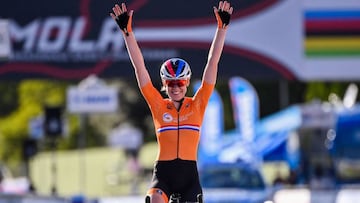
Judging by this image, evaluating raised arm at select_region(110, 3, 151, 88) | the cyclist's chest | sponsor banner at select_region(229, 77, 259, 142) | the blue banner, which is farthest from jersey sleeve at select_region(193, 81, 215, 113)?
the blue banner

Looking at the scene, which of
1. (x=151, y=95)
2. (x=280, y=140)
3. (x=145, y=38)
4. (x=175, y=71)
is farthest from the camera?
(x=280, y=140)

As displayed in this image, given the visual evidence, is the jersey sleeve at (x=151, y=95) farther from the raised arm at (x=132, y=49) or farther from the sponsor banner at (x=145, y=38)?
the sponsor banner at (x=145, y=38)

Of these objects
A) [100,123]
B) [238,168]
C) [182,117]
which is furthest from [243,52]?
[100,123]

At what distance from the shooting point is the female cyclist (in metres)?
9.82

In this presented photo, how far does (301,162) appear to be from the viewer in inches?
1100

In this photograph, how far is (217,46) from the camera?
10156 mm

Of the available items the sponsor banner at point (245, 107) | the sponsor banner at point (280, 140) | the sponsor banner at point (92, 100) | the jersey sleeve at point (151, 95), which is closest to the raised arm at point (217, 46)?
the jersey sleeve at point (151, 95)

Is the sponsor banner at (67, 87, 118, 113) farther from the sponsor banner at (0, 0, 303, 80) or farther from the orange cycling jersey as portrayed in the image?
the orange cycling jersey

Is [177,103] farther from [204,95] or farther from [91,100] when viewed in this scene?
[91,100]

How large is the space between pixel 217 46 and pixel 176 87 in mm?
562

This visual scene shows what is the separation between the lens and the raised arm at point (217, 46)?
1008 centimetres

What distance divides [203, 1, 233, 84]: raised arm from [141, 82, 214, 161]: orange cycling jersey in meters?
0.08

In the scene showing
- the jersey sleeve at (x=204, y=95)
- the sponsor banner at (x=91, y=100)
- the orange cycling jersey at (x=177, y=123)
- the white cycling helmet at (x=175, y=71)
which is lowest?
the orange cycling jersey at (x=177, y=123)

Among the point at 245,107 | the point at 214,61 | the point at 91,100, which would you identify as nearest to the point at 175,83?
the point at 214,61
